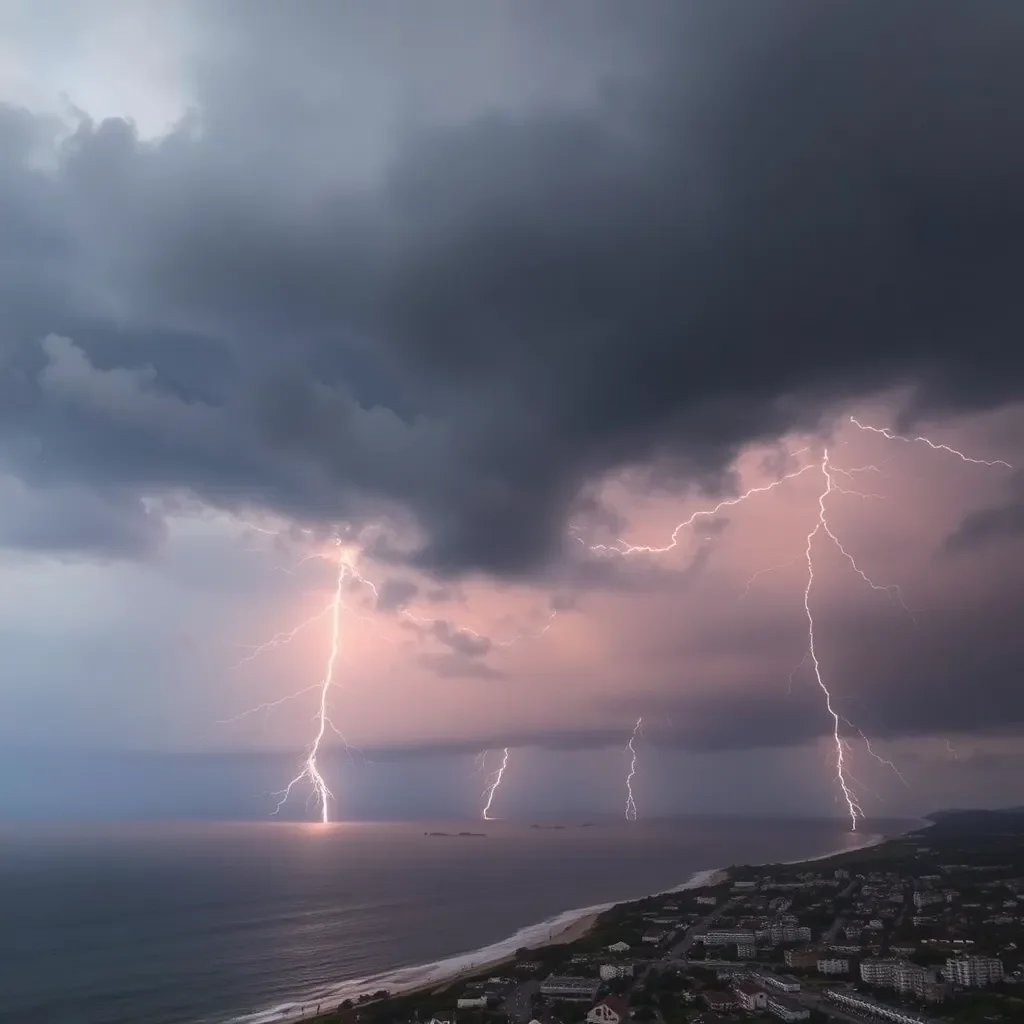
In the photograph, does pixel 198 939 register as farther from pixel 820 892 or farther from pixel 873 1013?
pixel 820 892

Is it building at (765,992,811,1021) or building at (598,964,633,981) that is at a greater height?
building at (598,964,633,981)

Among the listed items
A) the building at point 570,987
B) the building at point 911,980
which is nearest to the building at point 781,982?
the building at point 911,980

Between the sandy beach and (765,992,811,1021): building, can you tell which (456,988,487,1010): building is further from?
(765,992,811,1021): building

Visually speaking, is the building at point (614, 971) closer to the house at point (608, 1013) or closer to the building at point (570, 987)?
the building at point (570, 987)

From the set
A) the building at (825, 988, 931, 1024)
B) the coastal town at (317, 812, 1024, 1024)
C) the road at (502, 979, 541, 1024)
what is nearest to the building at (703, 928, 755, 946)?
the coastal town at (317, 812, 1024, 1024)

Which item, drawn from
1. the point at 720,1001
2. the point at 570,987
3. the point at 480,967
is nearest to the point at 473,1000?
the point at 570,987
